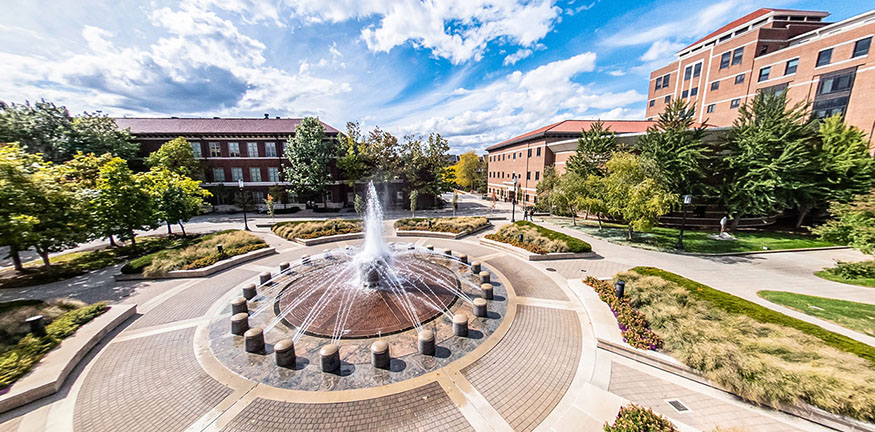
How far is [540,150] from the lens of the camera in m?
37.4

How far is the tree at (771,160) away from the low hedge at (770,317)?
18.6 m

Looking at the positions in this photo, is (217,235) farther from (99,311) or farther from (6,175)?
(99,311)

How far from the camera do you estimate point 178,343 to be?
8.11 metres

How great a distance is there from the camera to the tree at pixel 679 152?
2106 centimetres

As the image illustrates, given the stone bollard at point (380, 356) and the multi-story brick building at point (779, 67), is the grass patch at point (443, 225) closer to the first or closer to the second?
the stone bollard at point (380, 356)

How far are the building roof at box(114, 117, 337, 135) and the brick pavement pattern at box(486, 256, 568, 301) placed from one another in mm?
32649

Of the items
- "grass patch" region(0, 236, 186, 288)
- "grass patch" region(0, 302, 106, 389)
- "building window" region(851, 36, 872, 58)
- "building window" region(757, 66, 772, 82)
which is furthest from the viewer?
"building window" region(757, 66, 772, 82)

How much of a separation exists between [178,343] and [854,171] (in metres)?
41.6

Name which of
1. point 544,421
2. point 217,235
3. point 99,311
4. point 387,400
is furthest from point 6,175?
point 544,421

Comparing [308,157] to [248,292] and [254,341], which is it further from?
[254,341]

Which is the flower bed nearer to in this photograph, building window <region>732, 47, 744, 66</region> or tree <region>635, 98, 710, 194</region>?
tree <region>635, 98, 710, 194</region>

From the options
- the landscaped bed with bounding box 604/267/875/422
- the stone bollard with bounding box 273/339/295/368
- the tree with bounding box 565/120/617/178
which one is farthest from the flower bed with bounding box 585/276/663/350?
the tree with bounding box 565/120/617/178

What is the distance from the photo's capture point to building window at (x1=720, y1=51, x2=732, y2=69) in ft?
127

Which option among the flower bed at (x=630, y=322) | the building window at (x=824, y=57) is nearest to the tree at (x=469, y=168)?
the building window at (x=824, y=57)
